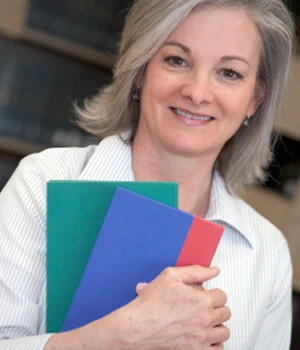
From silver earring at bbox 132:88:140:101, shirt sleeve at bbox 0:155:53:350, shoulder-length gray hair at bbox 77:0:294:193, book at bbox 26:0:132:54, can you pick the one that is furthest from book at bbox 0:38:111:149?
shirt sleeve at bbox 0:155:53:350

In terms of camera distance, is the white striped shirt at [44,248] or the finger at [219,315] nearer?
the finger at [219,315]

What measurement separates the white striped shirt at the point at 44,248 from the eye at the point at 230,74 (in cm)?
29

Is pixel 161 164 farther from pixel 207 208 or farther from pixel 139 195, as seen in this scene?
pixel 139 195

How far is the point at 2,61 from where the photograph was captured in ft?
10.7

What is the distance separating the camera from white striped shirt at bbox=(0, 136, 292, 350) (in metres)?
1.47

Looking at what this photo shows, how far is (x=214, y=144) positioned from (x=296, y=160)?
1.88m

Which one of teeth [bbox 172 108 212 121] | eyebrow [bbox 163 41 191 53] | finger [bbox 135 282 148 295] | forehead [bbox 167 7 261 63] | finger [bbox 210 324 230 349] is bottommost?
finger [bbox 210 324 230 349]

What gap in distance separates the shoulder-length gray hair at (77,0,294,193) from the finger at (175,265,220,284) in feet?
1.80

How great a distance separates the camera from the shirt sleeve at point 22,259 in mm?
1452

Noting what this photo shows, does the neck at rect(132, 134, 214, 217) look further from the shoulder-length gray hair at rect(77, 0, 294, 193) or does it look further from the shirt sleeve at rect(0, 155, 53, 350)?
the shirt sleeve at rect(0, 155, 53, 350)

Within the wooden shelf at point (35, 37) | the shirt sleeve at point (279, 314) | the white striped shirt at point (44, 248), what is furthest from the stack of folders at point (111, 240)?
the wooden shelf at point (35, 37)

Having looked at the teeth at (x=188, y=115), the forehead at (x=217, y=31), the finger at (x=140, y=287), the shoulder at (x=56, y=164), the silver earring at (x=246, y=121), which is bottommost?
the finger at (x=140, y=287)

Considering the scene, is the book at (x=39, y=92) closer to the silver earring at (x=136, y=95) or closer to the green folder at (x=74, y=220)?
the silver earring at (x=136, y=95)

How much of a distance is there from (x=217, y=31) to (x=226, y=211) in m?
0.44
